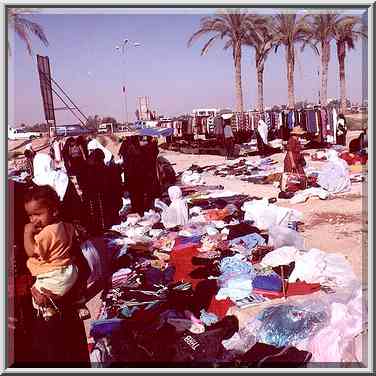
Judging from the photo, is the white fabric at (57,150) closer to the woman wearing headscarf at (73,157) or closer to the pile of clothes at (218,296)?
the woman wearing headscarf at (73,157)

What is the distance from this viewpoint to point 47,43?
455cm

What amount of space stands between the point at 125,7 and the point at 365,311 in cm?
336

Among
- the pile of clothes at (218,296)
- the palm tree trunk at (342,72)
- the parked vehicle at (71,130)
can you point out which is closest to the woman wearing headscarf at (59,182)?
the parked vehicle at (71,130)

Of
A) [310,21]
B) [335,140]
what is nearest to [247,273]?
[335,140]

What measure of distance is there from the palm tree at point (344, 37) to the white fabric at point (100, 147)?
7.05ft

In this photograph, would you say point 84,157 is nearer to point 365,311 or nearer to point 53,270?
point 53,270

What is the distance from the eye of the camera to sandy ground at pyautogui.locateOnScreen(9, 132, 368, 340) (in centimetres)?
480

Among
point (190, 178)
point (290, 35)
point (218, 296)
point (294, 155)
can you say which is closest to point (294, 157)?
point (294, 155)

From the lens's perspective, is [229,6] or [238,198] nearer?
[229,6]

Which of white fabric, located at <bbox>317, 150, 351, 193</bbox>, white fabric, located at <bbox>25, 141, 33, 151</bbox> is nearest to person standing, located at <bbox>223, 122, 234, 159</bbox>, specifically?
white fabric, located at <bbox>317, 150, 351, 193</bbox>

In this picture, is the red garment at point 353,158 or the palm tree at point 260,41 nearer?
the palm tree at point 260,41

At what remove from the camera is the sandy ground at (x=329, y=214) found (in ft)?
15.8

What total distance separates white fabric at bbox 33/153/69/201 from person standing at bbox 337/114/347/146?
8.14ft

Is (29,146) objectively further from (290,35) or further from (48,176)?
(290,35)
